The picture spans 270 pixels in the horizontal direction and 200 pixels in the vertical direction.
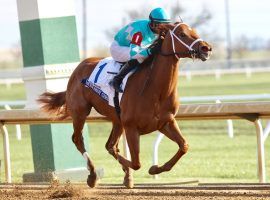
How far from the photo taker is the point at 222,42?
282 ft

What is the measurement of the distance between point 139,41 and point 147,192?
4.96 feet

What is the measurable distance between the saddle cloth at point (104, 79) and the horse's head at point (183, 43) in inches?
29.2

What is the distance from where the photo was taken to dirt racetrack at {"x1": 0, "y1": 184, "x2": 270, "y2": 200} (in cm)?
788

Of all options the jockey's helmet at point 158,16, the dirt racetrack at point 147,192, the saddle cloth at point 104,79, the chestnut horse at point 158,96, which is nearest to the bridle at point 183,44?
the chestnut horse at point 158,96

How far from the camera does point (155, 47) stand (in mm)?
8211

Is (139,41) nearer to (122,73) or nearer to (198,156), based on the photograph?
(122,73)

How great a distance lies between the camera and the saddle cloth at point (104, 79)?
8.70 meters

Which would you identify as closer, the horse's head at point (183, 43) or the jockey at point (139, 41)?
the horse's head at point (183, 43)

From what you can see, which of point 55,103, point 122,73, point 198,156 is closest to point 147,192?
point 122,73

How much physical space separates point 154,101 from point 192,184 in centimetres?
169

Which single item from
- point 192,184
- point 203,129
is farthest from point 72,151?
point 203,129

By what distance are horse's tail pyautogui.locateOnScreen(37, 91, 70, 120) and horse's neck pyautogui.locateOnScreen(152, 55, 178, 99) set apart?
6.84ft

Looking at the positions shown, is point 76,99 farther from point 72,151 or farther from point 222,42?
point 222,42

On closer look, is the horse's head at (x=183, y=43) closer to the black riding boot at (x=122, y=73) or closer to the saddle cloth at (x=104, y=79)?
the black riding boot at (x=122, y=73)
